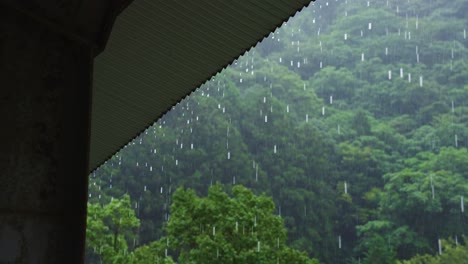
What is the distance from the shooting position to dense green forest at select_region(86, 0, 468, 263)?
3191cm

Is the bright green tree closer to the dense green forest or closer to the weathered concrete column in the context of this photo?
the dense green forest

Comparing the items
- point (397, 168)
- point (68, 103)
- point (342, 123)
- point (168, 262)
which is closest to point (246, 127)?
point (342, 123)

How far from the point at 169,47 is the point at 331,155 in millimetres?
34520

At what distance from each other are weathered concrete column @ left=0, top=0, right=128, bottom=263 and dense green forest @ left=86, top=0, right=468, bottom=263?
17.7 metres

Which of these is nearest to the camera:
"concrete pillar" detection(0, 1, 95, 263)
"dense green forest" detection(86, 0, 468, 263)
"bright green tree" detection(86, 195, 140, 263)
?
"concrete pillar" detection(0, 1, 95, 263)

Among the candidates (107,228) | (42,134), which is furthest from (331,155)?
(42,134)

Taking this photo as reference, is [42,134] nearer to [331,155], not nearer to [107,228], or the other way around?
[107,228]

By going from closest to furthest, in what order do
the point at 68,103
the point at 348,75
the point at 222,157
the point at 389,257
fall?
the point at 68,103 → the point at 389,257 → the point at 222,157 → the point at 348,75

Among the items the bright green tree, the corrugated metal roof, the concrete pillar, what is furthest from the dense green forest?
the concrete pillar

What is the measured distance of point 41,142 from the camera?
102 inches

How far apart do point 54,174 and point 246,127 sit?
123ft

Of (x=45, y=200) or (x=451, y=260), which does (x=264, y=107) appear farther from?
(x=45, y=200)

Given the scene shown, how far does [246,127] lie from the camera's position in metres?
40.1

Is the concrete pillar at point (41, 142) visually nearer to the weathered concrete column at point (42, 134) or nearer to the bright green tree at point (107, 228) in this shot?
the weathered concrete column at point (42, 134)
